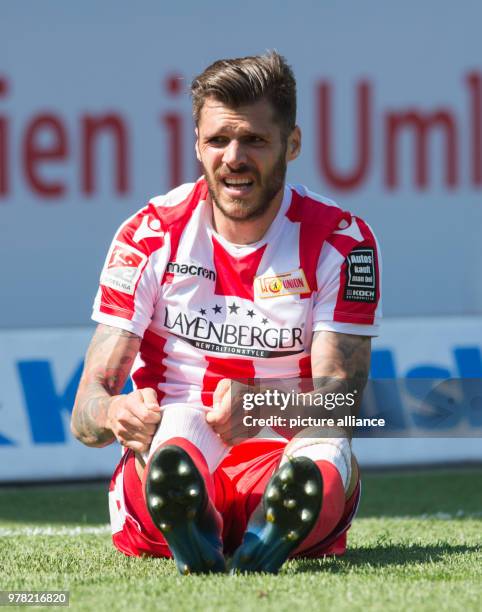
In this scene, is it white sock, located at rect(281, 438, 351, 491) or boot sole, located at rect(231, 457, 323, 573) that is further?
white sock, located at rect(281, 438, 351, 491)

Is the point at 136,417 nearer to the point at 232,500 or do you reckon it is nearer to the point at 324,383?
the point at 232,500

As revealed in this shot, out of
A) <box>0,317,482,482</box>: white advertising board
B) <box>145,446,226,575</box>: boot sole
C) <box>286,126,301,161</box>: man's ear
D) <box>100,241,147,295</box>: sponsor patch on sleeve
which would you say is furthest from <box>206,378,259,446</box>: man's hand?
<box>0,317,482,482</box>: white advertising board

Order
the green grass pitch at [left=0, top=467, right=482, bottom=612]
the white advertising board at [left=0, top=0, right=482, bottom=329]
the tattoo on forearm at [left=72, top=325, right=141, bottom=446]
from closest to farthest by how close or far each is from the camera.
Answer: the green grass pitch at [left=0, top=467, right=482, bottom=612]
the tattoo on forearm at [left=72, top=325, right=141, bottom=446]
the white advertising board at [left=0, top=0, right=482, bottom=329]

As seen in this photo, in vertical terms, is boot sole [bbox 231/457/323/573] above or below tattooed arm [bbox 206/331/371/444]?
below

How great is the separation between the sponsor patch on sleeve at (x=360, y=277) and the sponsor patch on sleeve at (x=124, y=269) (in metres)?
0.54

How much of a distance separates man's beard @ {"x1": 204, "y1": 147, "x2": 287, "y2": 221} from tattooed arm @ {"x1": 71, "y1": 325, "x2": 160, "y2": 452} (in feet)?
1.34

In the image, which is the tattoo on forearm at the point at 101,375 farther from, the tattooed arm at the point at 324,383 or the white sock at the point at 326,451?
the white sock at the point at 326,451

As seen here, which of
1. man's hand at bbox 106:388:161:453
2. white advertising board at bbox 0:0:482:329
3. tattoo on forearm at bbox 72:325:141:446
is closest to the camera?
man's hand at bbox 106:388:161:453

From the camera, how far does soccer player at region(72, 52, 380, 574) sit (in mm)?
3508

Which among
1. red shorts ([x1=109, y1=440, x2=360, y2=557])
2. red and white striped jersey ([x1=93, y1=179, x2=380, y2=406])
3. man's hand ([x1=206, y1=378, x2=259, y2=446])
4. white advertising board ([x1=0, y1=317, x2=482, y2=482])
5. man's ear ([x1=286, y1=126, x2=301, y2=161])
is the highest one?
man's ear ([x1=286, y1=126, x2=301, y2=161])

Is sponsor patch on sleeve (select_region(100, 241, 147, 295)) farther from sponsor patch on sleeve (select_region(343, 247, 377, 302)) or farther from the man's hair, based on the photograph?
sponsor patch on sleeve (select_region(343, 247, 377, 302))

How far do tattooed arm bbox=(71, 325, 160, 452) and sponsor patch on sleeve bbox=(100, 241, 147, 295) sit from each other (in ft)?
0.37

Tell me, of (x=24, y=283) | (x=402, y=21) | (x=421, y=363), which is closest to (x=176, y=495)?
(x=421, y=363)

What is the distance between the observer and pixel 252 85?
3510 millimetres
